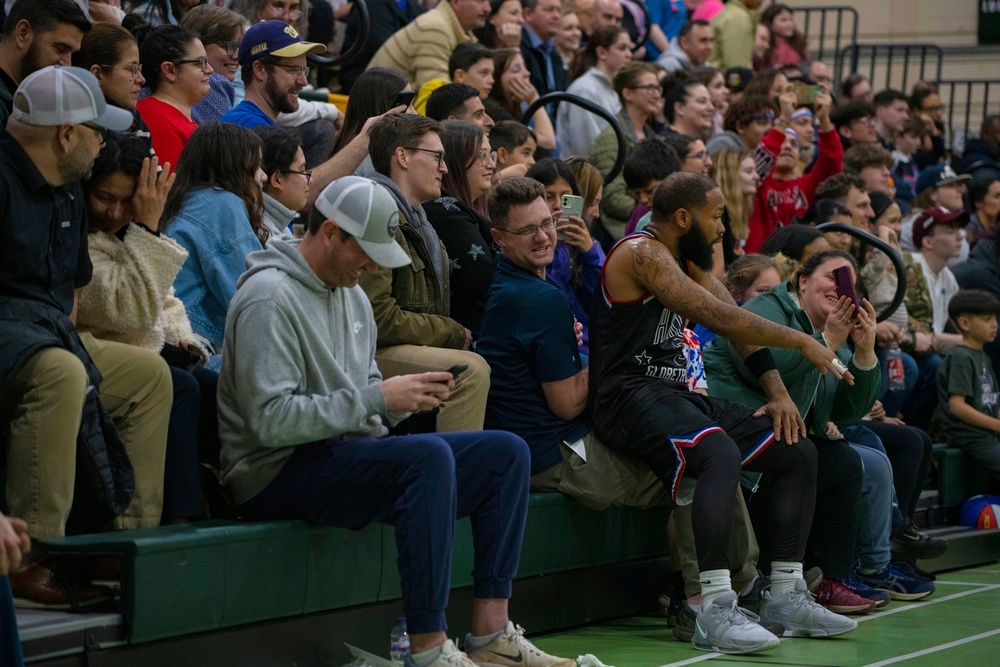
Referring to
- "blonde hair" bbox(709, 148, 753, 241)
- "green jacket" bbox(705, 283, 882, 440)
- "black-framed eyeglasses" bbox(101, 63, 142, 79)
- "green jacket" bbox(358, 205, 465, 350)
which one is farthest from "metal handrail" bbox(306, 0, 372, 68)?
"green jacket" bbox(705, 283, 882, 440)

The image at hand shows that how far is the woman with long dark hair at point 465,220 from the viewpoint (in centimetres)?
588

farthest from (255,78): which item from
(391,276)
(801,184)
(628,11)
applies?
(628,11)

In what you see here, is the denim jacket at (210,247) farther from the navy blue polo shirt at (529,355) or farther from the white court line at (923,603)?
the white court line at (923,603)

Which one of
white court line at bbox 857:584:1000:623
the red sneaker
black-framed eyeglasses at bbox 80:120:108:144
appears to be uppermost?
black-framed eyeglasses at bbox 80:120:108:144

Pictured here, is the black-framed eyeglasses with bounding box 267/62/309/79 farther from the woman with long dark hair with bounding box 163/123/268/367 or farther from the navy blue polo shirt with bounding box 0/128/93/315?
the navy blue polo shirt with bounding box 0/128/93/315

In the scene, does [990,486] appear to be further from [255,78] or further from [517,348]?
[255,78]

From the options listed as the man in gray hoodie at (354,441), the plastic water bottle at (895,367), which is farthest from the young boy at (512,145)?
the man in gray hoodie at (354,441)

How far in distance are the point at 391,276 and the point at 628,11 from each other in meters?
7.58

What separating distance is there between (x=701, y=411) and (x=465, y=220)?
1.22 metres

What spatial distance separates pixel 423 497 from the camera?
4.28m

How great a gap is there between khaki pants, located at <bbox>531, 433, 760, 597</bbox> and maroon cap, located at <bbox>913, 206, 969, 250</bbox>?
177 inches

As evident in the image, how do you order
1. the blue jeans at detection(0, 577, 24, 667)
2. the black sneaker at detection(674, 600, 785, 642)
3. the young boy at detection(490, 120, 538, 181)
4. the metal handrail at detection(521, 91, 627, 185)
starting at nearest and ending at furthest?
the blue jeans at detection(0, 577, 24, 667) → the black sneaker at detection(674, 600, 785, 642) → the young boy at detection(490, 120, 538, 181) → the metal handrail at detection(521, 91, 627, 185)

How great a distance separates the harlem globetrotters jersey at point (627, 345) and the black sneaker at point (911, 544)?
191 cm

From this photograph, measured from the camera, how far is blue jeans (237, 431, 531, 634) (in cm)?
428
